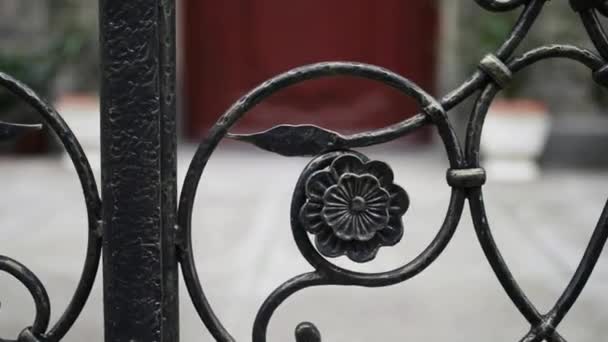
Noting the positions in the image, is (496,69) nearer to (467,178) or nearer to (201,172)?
(467,178)

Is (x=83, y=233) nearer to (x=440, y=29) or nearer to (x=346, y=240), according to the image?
(x=346, y=240)

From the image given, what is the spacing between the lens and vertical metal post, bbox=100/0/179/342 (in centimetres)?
76

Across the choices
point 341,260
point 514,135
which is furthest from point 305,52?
point 341,260

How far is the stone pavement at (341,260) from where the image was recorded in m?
1.81

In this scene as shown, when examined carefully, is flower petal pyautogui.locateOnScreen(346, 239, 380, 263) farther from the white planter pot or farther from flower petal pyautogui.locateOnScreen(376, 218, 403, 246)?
the white planter pot

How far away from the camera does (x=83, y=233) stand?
109 inches

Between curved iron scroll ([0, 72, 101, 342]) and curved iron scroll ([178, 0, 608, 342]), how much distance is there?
0.29 feet

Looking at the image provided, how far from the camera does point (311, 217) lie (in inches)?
29.7

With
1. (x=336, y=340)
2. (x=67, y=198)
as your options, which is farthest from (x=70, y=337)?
(x=67, y=198)

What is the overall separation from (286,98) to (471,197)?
158 inches

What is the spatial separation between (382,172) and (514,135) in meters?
3.25

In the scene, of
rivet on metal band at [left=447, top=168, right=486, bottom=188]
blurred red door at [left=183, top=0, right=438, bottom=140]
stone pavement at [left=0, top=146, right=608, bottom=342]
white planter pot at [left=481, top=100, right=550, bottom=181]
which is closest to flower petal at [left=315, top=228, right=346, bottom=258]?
rivet on metal band at [left=447, top=168, right=486, bottom=188]

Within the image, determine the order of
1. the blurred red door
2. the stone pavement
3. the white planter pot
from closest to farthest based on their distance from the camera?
the stone pavement < the white planter pot < the blurred red door

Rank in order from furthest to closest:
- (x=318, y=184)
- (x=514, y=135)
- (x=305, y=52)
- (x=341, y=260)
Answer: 1. (x=305, y=52)
2. (x=514, y=135)
3. (x=341, y=260)
4. (x=318, y=184)
